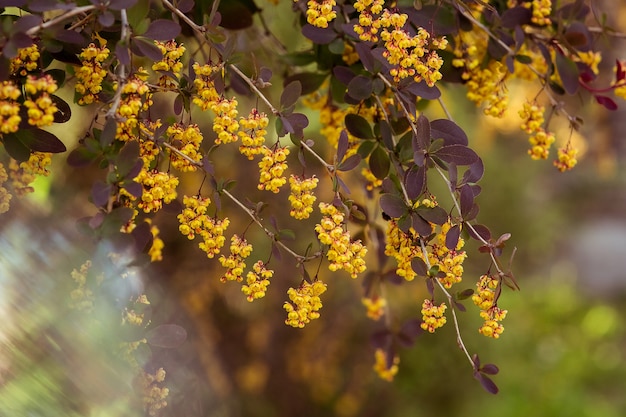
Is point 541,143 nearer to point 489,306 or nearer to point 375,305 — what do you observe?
point 489,306

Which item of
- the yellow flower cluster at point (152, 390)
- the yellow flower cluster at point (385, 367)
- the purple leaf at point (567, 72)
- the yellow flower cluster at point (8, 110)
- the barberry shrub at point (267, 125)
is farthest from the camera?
the yellow flower cluster at point (385, 367)

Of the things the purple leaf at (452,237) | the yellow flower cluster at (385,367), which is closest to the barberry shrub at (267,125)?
the purple leaf at (452,237)

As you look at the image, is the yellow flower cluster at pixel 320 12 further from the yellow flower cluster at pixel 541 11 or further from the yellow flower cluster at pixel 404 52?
the yellow flower cluster at pixel 541 11

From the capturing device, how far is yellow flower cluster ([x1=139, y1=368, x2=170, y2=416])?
2.96 ft

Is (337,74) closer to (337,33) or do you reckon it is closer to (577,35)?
(337,33)

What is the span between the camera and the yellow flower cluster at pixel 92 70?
0.81 metres

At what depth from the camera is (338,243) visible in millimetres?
814

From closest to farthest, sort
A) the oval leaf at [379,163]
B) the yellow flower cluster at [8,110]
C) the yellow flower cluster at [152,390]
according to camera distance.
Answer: the yellow flower cluster at [8,110] → the yellow flower cluster at [152,390] → the oval leaf at [379,163]

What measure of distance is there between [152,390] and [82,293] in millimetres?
158

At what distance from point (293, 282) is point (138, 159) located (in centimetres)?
179

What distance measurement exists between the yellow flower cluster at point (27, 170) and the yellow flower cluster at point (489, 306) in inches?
22.3

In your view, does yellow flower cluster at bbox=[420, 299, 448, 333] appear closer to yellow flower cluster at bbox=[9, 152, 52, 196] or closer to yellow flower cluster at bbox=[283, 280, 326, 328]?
yellow flower cluster at bbox=[283, 280, 326, 328]

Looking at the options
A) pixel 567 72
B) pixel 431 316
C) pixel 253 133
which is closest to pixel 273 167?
pixel 253 133

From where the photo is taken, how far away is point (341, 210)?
2.91ft
